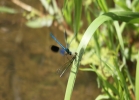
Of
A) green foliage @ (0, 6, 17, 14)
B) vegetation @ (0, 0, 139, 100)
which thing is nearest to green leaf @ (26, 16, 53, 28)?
vegetation @ (0, 0, 139, 100)

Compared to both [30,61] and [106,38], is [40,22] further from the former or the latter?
[106,38]

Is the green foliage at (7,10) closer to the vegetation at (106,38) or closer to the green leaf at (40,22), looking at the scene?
the vegetation at (106,38)

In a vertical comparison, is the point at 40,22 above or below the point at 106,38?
above

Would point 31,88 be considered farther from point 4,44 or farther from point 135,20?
point 135,20

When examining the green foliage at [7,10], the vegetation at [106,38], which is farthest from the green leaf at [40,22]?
the green foliage at [7,10]

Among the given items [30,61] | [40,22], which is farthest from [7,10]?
[30,61]

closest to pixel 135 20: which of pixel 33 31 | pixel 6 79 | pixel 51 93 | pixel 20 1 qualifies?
pixel 51 93

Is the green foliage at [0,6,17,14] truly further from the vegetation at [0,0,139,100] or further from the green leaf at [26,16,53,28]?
the green leaf at [26,16,53,28]
